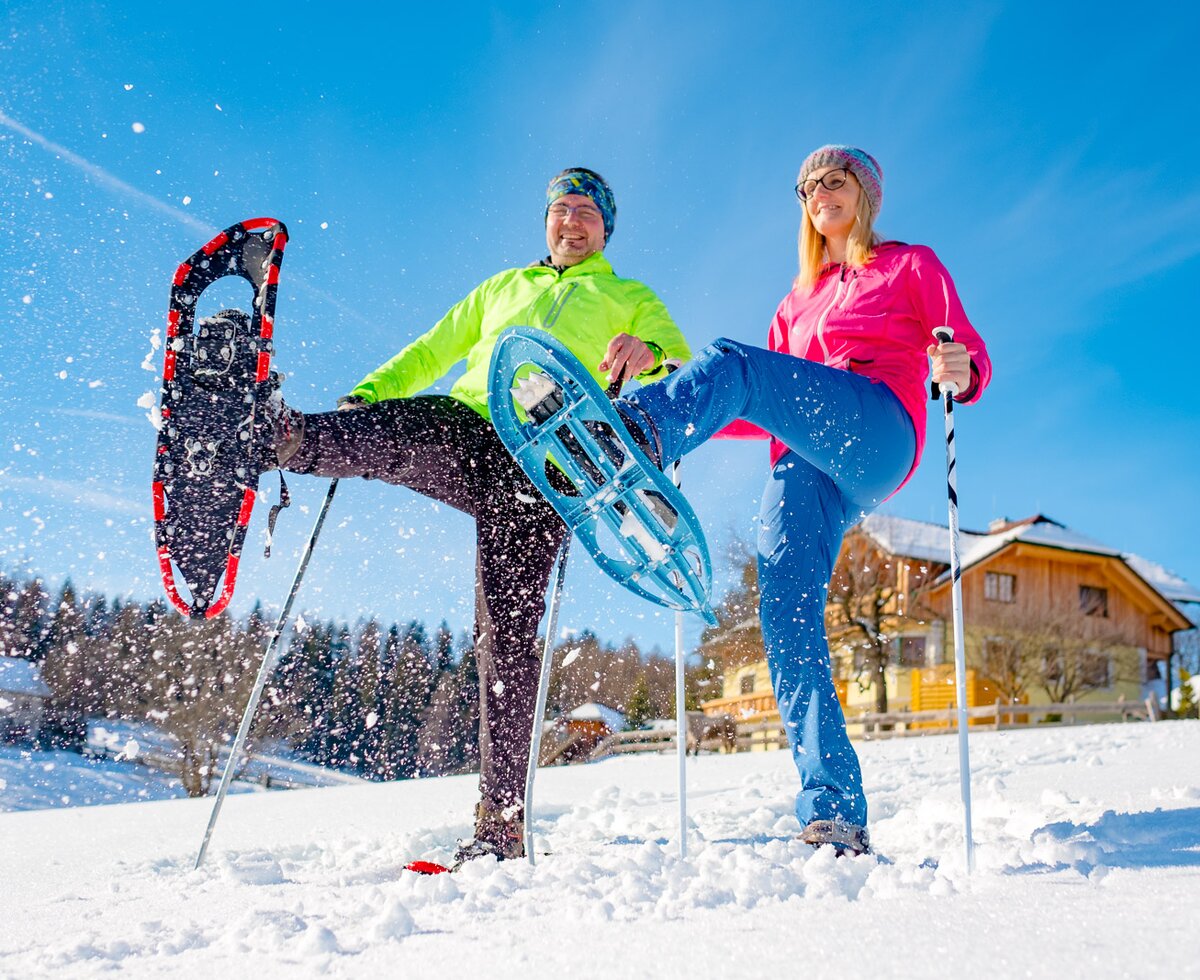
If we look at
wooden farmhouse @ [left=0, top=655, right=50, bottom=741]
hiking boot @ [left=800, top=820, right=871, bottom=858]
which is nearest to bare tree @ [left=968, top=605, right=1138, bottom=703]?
hiking boot @ [left=800, top=820, right=871, bottom=858]

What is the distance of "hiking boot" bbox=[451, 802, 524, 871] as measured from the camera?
249 centimetres

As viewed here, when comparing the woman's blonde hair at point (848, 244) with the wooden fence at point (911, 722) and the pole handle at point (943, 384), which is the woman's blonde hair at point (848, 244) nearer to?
the pole handle at point (943, 384)

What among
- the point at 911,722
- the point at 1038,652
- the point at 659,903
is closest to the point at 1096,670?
the point at 1038,652

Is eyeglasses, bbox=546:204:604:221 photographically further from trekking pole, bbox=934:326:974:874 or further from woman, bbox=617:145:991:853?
trekking pole, bbox=934:326:974:874

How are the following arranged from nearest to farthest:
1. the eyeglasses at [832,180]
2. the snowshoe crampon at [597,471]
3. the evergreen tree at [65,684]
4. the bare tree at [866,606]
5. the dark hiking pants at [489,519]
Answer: the snowshoe crampon at [597,471] → the dark hiking pants at [489,519] → the eyeglasses at [832,180] → the bare tree at [866,606] → the evergreen tree at [65,684]

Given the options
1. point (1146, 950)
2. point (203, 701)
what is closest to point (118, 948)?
point (1146, 950)

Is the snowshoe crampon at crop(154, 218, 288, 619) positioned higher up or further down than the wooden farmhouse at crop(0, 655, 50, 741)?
higher up

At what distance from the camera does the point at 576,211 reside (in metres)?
3.34

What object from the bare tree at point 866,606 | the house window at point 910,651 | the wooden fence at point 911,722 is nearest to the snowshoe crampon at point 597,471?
the wooden fence at point 911,722

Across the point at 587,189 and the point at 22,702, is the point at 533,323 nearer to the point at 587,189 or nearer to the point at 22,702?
the point at 587,189

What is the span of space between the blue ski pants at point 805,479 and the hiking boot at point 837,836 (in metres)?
0.04

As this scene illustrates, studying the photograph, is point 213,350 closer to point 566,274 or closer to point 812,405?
point 566,274

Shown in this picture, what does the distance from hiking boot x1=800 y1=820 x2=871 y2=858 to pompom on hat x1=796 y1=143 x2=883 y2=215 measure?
6.35 ft

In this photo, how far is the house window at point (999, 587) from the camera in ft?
82.8
